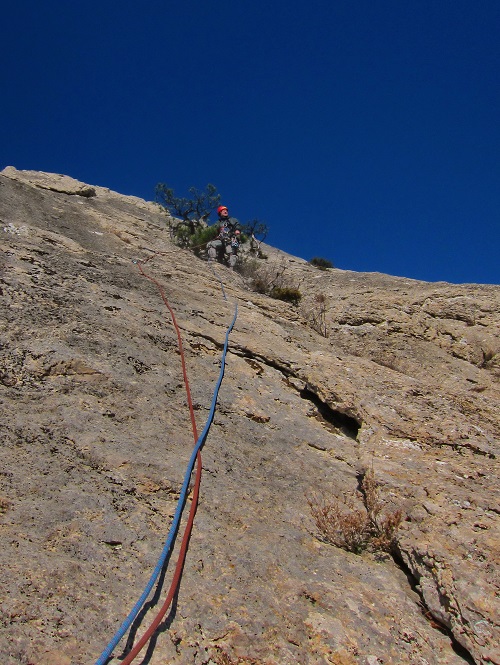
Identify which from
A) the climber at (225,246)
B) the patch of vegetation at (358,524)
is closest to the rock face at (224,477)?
the patch of vegetation at (358,524)

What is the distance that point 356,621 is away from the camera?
9.39 feet

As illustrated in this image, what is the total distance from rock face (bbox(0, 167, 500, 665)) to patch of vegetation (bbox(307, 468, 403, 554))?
9cm

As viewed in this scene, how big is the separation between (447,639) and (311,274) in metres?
10.5

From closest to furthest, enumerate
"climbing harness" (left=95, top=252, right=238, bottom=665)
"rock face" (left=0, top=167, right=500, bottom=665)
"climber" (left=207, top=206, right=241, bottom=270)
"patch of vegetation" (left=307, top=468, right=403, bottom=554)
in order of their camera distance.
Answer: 1. "climbing harness" (left=95, top=252, right=238, bottom=665)
2. "rock face" (left=0, top=167, right=500, bottom=665)
3. "patch of vegetation" (left=307, top=468, right=403, bottom=554)
4. "climber" (left=207, top=206, right=241, bottom=270)

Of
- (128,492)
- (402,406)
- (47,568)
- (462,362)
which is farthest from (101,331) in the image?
(462,362)

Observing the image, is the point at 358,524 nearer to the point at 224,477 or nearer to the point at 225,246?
the point at 224,477

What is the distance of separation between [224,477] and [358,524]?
1.21 m

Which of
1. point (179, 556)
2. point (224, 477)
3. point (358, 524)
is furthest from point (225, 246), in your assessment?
point (179, 556)

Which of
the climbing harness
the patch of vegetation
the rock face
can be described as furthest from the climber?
the patch of vegetation

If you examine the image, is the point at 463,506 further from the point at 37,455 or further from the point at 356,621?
the point at 37,455

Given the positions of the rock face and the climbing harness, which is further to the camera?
the rock face

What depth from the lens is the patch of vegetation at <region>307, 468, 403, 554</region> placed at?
3.63 meters

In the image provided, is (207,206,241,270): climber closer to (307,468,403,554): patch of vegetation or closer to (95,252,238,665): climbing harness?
(95,252,238,665): climbing harness

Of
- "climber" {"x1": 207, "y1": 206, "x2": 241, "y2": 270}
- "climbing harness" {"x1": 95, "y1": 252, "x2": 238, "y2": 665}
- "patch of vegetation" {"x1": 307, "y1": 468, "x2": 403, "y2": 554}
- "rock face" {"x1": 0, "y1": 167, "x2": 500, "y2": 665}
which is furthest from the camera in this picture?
"climber" {"x1": 207, "y1": 206, "x2": 241, "y2": 270}
